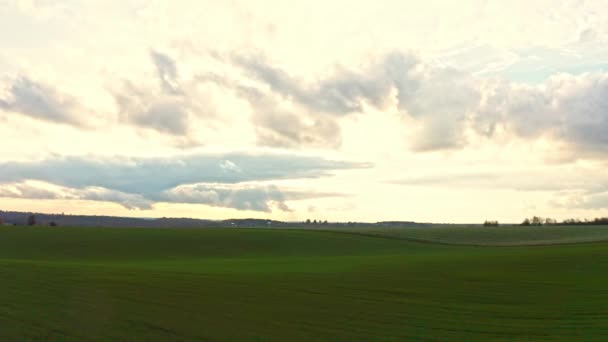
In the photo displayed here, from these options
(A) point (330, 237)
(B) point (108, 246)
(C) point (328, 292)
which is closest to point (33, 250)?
(B) point (108, 246)

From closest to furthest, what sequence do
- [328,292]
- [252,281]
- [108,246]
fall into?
[328,292] → [252,281] → [108,246]

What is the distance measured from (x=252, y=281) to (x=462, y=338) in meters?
13.5

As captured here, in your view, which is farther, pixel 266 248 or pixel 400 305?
pixel 266 248

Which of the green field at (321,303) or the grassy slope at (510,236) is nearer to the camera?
the green field at (321,303)

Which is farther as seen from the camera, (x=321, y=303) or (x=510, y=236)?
(x=510, y=236)

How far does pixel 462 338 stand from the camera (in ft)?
58.4

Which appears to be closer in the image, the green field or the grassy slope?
the green field

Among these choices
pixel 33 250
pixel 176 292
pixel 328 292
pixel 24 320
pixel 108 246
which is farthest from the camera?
pixel 108 246

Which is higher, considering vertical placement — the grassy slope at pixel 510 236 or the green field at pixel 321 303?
the grassy slope at pixel 510 236

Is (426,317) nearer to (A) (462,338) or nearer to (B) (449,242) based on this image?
(A) (462,338)

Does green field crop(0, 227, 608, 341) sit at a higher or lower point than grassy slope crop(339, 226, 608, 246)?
lower

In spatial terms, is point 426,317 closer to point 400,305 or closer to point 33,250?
point 400,305

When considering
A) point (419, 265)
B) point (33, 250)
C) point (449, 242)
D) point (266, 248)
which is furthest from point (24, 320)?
point (449, 242)

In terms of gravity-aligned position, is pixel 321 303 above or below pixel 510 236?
below
